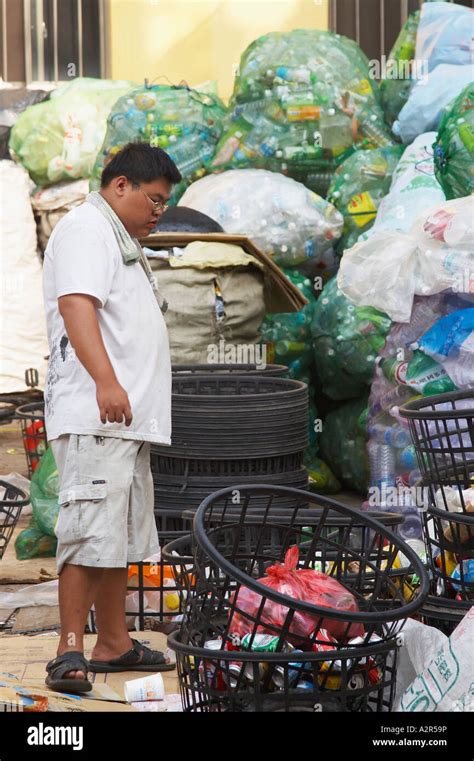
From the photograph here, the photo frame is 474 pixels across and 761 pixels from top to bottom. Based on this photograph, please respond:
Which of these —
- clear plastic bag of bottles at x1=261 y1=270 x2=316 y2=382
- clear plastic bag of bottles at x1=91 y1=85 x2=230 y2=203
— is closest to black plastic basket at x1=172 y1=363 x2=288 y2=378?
clear plastic bag of bottles at x1=261 y1=270 x2=316 y2=382

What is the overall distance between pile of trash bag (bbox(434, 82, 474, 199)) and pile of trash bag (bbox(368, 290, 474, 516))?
45 centimetres

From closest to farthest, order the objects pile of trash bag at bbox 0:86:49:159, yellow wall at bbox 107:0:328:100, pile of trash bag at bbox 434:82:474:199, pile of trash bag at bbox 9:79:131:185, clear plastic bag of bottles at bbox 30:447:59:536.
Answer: pile of trash bag at bbox 434:82:474:199 → clear plastic bag of bottles at bbox 30:447:59:536 → pile of trash bag at bbox 9:79:131:185 → pile of trash bag at bbox 0:86:49:159 → yellow wall at bbox 107:0:328:100

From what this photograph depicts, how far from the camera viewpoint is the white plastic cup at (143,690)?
2572 millimetres

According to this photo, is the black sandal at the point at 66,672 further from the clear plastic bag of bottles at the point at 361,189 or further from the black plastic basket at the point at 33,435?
the clear plastic bag of bottles at the point at 361,189

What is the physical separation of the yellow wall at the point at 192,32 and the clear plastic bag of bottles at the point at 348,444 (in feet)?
13.4

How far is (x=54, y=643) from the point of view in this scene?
302 centimetres

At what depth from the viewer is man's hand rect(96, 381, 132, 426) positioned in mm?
2531

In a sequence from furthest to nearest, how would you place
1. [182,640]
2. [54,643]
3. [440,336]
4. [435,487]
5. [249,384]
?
[249,384], [440,336], [54,643], [435,487], [182,640]

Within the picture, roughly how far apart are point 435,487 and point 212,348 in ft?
5.99

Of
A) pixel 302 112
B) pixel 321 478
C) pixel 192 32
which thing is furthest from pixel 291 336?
pixel 192 32

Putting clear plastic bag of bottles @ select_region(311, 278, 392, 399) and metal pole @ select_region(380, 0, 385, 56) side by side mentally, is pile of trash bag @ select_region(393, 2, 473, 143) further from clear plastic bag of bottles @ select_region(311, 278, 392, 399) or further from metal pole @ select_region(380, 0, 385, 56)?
metal pole @ select_region(380, 0, 385, 56)

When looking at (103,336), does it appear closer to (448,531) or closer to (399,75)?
(448,531)
